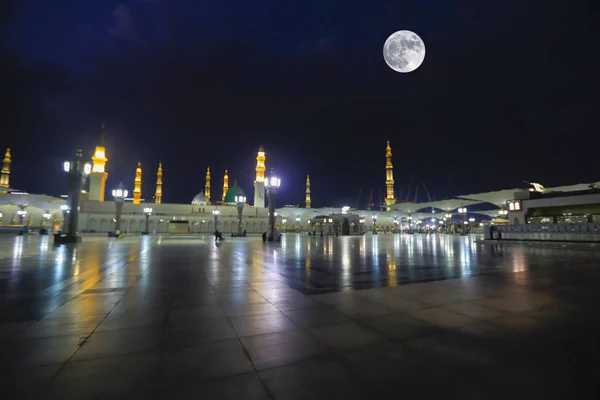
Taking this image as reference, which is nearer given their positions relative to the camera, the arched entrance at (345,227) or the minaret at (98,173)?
the arched entrance at (345,227)

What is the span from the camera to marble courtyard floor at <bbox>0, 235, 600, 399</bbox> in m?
→ 2.49

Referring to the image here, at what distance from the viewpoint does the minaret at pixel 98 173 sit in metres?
66.5

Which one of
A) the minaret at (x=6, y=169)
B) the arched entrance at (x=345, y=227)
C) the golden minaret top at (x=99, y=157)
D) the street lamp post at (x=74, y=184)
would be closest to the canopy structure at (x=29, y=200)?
the golden minaret top at (x=99, y=157)

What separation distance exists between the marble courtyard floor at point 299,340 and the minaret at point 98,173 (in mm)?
71839

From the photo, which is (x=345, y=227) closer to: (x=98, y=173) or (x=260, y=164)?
(x=260, y=164)

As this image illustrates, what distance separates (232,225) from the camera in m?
72.1

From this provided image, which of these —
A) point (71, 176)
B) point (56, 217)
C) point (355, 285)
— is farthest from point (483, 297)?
point (56, 217)

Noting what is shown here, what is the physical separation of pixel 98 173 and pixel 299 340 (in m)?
79.5

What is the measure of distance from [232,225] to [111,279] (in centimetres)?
6560

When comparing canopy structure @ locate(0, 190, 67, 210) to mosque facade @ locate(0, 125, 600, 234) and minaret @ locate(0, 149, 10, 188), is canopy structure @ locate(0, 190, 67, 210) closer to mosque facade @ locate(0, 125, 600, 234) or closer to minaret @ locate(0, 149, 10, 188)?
mosque facade @ locate(0, 125, 600, 234)

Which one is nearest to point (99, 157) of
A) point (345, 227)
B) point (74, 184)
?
point (74, 184)

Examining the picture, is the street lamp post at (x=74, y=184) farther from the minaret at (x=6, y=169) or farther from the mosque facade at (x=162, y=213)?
the minaret at (x=6, y=169)

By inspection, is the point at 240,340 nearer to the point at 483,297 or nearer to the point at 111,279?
the point at 483,297

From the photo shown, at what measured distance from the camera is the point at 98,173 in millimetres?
67188
